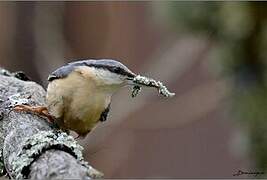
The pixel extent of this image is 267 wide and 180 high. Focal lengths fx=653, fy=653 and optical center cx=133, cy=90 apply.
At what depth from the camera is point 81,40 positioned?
12.8 ft

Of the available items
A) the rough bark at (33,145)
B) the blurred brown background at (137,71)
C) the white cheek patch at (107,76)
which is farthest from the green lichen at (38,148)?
the blurred brown background at (137,71)

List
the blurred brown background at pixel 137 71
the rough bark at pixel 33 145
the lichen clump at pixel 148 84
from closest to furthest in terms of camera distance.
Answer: the rough bark at pixel 33 145 → the lichen clump at pixel 148 84 → the blurred brown background at pixel 137 71

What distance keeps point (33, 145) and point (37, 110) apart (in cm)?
20

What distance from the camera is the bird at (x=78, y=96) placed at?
0.94m

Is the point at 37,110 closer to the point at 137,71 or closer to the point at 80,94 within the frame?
the point at 80,94

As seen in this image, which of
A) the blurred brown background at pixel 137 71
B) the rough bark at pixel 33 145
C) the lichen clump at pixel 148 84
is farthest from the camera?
the blurred brown background at pixel 137 71

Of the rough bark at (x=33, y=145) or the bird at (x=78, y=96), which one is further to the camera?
the bird at (x=78, y=96)

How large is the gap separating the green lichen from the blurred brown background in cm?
234

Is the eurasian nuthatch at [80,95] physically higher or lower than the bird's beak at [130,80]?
lower

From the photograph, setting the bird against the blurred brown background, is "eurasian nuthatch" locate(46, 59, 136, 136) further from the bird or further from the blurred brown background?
the blurred brown background

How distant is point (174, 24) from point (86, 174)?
1.77m

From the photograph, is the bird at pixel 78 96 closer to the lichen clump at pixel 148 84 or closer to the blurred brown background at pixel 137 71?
the lichen clump at pixel 148 84

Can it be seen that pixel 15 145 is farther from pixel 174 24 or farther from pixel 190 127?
pixel 190 127

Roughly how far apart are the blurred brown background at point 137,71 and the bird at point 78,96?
2.17 meters
